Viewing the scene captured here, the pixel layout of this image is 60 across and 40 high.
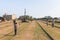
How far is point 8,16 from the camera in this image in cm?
15100
